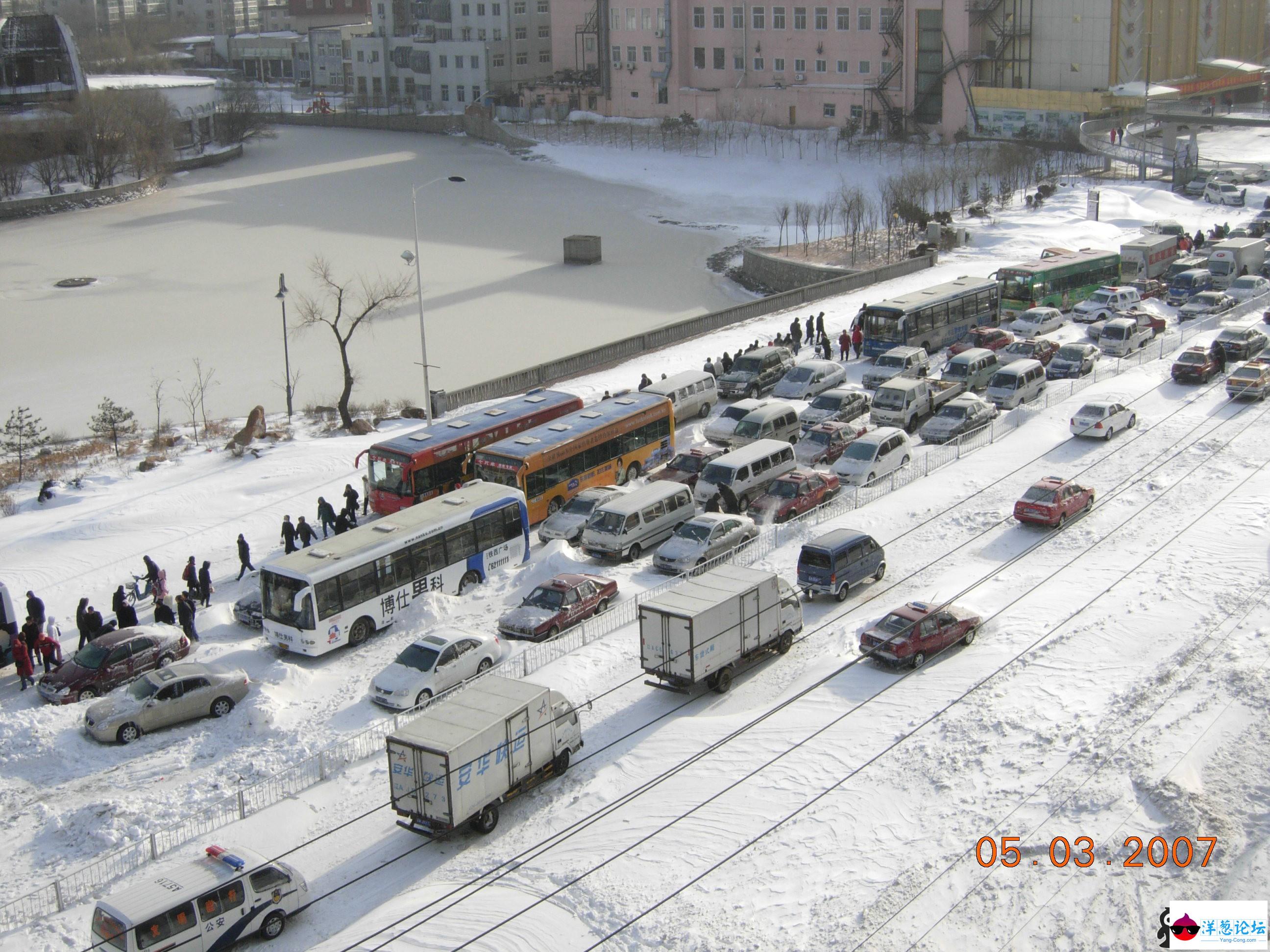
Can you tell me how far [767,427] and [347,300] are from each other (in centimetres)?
3259

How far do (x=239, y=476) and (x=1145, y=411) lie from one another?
25.4 m

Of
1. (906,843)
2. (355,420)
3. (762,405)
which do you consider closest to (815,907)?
(906,843)

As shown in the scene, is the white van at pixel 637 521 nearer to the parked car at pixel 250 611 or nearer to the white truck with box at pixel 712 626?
the white truck with box at pixel 712 626

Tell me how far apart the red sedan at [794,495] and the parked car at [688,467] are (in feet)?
7.44

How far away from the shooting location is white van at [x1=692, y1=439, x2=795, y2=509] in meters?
32.1

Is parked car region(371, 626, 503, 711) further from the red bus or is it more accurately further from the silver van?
the silver van

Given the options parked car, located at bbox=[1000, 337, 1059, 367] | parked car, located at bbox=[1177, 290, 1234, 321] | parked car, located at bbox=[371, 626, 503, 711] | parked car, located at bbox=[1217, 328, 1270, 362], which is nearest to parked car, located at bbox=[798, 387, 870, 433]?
parked car, located at bbox=[1000, 337, 1059, 367]

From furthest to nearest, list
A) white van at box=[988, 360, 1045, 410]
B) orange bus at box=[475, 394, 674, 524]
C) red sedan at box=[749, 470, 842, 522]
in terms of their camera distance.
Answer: white van at box=[988, 360, 1045, 410]
orange bus at box=[475, 394, 674, 524]
red sedan at box=[749, 470, 842, 522]

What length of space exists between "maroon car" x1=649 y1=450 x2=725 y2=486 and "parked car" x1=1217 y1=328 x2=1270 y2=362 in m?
18.3

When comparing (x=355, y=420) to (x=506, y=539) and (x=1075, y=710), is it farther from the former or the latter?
(x=1075, y=710)

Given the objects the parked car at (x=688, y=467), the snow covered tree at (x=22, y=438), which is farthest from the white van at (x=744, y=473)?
the snow covered tree at (x=22, y=438)

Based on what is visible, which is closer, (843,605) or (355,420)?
(843,605)

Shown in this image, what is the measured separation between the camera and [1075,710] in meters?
20.9

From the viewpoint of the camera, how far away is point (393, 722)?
72.0 ft
